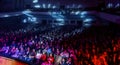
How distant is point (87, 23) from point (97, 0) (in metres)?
4.08

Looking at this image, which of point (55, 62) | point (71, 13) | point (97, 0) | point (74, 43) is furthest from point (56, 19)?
point (55, 62)

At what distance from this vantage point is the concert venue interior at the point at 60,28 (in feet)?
42.5

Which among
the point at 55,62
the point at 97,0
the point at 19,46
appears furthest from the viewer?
the point at 97,0

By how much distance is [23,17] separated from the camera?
34.1m

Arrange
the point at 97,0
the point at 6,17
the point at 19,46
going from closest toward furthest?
1. the point at 19,46
2. the point at 6,17
3. the point at 97,0

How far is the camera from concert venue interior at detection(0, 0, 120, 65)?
1295cm

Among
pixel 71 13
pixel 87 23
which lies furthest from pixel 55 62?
pixel 87 23

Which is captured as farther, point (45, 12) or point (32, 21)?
point (32, 21)

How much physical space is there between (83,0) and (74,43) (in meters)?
22.2

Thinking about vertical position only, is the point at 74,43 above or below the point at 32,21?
above

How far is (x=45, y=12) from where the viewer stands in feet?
109

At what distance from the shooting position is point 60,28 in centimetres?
3030

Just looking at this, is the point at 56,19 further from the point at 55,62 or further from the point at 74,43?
the point at 55,62

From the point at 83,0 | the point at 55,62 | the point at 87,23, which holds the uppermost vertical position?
the point at 55,62
